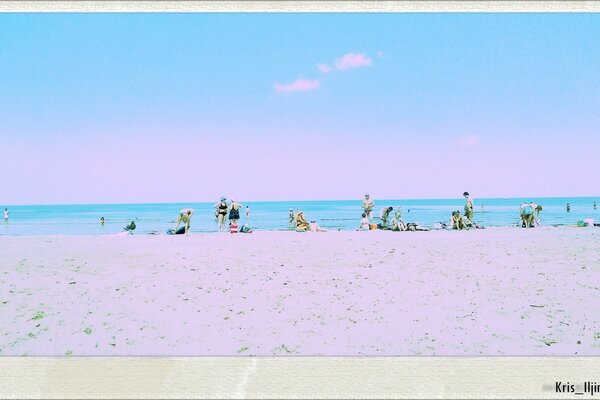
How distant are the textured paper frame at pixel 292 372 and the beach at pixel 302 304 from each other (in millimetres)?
356

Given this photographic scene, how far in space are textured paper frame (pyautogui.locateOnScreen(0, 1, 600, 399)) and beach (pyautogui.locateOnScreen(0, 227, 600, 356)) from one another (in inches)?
14.0

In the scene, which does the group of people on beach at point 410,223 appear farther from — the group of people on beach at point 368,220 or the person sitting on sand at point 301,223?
the person sitting on sand at point 301,223

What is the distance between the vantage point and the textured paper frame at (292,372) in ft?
11.1

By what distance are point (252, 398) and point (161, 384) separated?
81 centimetres

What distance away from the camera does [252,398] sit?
3.31m

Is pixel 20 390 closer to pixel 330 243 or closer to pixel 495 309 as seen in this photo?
pixel 495 309

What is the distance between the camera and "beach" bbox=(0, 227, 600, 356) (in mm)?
4234

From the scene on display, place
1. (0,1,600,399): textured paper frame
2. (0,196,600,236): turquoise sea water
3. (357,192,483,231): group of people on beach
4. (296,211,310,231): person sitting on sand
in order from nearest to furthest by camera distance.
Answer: (0,1,600,399): textured paper frame < (357,192,483,231): group of people on beach < (296,211,310,231): person sitting on sand < (0,196,600,236): turquoise sea water

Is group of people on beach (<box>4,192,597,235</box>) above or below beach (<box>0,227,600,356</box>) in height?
above

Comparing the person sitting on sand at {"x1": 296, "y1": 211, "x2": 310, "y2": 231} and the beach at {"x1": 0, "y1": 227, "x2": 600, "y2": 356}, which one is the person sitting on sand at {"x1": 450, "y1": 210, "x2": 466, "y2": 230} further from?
the beach at {"x1": 0, "y1": 227, "x2": 600, "y2": 356}

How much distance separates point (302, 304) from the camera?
16.9 ft

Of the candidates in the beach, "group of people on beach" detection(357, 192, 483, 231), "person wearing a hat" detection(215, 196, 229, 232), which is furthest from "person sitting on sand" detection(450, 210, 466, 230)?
"person wearing a hat" detection(215, 196, 229, 232)

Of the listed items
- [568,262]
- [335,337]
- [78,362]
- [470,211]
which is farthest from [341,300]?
[470,211]

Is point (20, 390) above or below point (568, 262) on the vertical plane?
below
